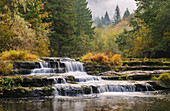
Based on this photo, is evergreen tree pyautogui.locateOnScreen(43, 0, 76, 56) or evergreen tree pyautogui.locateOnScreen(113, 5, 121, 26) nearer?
evergreen tree pyautogui.locateOnScreen(43, 0, 76, 56)

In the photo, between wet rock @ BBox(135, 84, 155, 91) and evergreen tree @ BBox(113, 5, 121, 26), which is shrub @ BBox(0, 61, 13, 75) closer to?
wet rock @ BBox(135, 84, 155, 91)

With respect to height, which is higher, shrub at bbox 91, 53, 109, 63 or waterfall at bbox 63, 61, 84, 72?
shrub at bbox 91, 53, 109, 63

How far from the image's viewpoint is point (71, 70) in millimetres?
14391

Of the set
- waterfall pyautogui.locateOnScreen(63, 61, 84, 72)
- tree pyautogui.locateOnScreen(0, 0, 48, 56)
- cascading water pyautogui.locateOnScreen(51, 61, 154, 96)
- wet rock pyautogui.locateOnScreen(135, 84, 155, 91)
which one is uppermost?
tree pyautogui.locateOnScreen(0, 0, 48, 56)

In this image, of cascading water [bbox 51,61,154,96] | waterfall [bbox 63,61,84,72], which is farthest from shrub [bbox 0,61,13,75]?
waterfall [bbox 63,61,84,72]

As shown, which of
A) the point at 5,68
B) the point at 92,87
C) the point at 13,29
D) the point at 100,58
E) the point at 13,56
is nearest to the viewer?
the point at 92,87

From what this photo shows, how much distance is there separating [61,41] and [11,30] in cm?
1089

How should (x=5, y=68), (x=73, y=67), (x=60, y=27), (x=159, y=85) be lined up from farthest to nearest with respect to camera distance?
1. (x=60, y=27)
2. (x=73, y=67)
3. (x=159, y=85)
4. (x=5, y=68)

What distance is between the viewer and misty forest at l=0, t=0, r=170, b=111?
7248 millimetres

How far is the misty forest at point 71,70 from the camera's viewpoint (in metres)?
7.25

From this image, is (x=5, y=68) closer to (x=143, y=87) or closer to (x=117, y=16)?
(x=143, y=87)

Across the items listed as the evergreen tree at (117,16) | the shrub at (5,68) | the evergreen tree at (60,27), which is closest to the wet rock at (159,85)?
the shrub at (5,68)

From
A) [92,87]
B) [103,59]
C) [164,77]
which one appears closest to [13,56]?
[92,87]

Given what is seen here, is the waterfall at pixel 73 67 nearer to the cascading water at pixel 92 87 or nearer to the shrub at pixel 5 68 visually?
the cascading water at pixel 92 87
